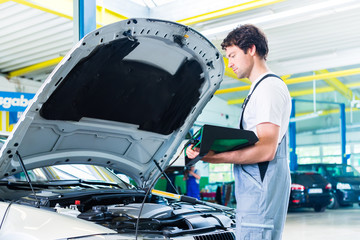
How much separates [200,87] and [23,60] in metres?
10.1

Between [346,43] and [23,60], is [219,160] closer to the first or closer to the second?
[346,43]

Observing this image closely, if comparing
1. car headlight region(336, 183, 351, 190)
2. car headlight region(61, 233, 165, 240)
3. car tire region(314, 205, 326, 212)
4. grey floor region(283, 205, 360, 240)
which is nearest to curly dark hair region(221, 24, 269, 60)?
car headlight region(61, 233, 165, 240)

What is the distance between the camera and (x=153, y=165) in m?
3.53

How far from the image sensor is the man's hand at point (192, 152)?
6.31ft

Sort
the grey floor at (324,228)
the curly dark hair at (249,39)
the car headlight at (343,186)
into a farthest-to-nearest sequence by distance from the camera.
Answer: the car headlight at (343,186) → the grey floor at (324,228) → the curly dark hair at (249,39)

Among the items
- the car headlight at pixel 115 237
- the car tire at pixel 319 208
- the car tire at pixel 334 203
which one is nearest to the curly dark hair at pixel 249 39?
the car headlight at pixel 115 237

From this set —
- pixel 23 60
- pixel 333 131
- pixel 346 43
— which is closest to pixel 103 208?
pixel 346 43

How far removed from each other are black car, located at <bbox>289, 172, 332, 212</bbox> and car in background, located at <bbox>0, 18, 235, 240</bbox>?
878cm

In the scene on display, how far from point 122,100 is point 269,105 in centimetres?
135

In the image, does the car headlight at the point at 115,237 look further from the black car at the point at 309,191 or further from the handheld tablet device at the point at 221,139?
the black car at the point at 309,191

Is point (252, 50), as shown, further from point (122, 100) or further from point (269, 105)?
point (122, 100)

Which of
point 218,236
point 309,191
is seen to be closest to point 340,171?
point 309,191

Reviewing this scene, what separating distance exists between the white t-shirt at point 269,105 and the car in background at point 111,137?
0.60 meters

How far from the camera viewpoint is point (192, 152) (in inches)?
77.2
